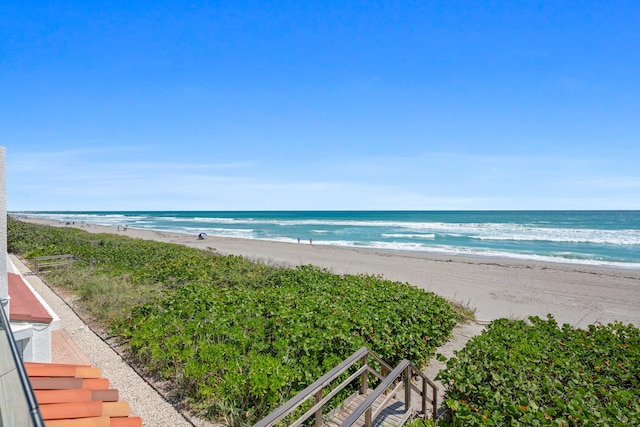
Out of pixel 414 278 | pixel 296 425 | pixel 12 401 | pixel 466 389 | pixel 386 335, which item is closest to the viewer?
pixel 12 401

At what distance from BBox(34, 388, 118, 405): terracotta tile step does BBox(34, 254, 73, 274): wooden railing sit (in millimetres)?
14080

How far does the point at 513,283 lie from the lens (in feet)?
63.3

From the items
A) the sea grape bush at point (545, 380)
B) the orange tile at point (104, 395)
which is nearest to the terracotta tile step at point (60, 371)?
the orange tile at point (104, 395)

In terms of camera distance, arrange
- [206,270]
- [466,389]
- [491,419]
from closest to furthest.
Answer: [491,419] → [466,389] → [206,270]

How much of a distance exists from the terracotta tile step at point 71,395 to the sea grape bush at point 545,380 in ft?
13.1

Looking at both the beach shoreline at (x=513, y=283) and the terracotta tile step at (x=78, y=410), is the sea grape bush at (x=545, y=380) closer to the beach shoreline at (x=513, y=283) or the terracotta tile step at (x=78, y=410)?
the terracotta tile step at (x=78, y=410)

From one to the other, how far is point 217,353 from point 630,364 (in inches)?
265

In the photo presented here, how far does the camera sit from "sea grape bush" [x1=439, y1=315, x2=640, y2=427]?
4.25 metres

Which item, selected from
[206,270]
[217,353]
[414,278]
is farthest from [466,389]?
[414,278]

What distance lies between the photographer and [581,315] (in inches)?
Answer: 547

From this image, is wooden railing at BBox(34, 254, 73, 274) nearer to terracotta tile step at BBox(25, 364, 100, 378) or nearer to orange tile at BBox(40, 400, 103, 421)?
terracotta tile step at BBox(25, 364, 100, 378)

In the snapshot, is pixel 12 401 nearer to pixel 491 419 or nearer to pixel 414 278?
pixel 491 419

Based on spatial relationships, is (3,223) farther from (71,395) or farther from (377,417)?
(377,417)

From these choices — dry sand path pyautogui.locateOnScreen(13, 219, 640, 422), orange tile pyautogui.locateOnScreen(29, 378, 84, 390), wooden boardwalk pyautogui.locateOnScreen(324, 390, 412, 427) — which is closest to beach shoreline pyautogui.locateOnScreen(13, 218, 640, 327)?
dry sand path pyautogui.locateOnScreen(13, 219, 640, 422)
